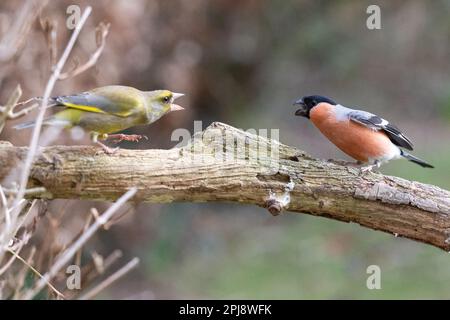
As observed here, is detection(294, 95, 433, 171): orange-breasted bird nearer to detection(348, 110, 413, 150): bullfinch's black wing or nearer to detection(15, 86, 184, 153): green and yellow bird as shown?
detection(348, 110, 413, 150): bullfinch's black wing

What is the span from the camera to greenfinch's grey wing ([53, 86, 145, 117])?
3.93 metres

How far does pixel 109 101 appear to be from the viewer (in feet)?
13.1

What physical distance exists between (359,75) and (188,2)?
4629 mm

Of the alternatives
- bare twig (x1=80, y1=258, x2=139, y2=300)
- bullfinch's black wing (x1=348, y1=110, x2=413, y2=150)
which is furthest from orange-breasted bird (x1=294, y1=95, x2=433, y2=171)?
bare twig (x1=80, y1=258, x2=139, y2=300)

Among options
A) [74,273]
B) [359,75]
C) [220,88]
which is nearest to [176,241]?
[220,88]

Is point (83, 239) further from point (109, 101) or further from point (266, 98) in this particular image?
point (266, 98)

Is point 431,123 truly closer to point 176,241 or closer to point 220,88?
point 220,88

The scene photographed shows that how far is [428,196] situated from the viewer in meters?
4.37

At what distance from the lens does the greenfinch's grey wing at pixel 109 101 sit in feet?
12.9

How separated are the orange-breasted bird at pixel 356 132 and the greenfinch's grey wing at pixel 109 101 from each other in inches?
59.1

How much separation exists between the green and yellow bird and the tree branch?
142 millimetres

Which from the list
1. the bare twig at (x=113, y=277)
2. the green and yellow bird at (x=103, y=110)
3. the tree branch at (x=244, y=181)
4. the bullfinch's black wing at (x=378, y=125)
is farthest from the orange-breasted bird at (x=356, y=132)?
the bare twig at (x=113, y=277)
